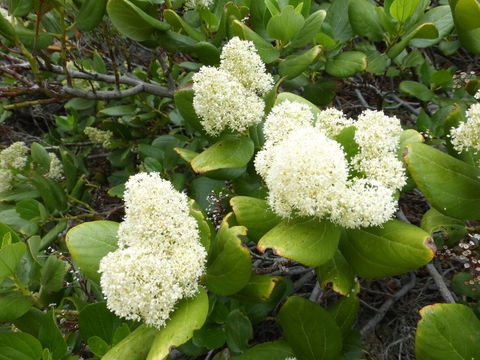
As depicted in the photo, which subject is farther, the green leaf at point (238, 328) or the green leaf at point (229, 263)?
the green leaf at point (238, 328)

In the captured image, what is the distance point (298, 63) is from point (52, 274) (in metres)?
1.73

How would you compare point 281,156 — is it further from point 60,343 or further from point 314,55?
point 60,343

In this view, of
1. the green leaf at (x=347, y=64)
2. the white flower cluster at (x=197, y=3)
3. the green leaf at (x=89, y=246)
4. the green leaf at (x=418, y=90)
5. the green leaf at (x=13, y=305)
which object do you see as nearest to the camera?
the green leaf at (x=89, y=246)

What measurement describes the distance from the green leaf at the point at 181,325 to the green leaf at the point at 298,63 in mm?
1292

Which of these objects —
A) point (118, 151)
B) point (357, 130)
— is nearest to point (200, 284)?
point (357, 130)

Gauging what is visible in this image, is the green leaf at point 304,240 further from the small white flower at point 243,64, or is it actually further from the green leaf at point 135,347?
the small white flower at point 243,64

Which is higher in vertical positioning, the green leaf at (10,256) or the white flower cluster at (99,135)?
the green leaf at (10,256)

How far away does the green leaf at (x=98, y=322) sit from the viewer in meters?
2.00

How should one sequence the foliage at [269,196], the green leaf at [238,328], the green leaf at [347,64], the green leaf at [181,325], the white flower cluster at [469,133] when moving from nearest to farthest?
the green leaf at [181,325] < the foliage at [269,196] < the white flower cluster at [469,133] < the green leaf at [238,328] < the green leaf at [347,64]

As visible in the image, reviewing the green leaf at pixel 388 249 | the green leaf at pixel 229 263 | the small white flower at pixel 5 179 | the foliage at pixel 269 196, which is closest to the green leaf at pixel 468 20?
the foliage at pixel 269 196

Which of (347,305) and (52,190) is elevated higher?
(347,305)

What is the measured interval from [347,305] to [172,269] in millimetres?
973

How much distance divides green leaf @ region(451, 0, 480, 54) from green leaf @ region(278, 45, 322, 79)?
2.17ft

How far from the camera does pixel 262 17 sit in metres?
2.60
